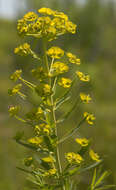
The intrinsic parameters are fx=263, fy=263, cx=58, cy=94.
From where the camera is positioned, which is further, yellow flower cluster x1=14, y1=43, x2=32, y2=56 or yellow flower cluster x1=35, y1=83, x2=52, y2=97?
yellow flower cluster x1=14, y1=43, x2=32, y2=56

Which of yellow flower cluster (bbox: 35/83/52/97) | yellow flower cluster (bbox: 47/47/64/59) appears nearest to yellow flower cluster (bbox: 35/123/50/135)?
yellow flower cluster (bbox: 35/83/52/97)

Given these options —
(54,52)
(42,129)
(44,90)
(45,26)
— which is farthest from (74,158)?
(45,26)

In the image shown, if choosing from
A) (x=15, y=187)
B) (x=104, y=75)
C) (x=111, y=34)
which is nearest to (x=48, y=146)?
(x=15, y=187)

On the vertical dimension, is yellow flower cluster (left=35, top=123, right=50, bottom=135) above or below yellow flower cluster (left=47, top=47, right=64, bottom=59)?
below

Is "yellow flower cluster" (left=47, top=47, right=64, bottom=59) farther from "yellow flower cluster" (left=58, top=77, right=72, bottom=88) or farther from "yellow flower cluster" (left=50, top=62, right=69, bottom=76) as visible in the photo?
"yellow flower cluster" (left=58, top=77, right=72, bottom=88)

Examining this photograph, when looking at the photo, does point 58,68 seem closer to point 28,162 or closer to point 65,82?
point 65,82

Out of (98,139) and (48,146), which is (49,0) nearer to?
(98,139)

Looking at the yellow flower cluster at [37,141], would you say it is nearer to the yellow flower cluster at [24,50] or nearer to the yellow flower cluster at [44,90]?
the yellow flower cluster at [44,90]
